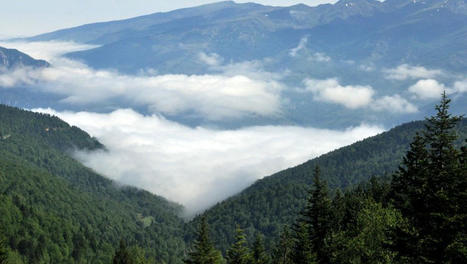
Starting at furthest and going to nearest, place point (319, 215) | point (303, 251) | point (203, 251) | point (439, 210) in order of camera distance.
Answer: point (319, 215) → point (303, 251) → point (203, 251) → point (439, 210)

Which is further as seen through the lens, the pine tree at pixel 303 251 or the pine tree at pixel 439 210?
the pine tree at pixel 303 251

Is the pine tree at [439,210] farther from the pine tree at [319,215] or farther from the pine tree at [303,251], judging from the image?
the pine tree at [319,215]

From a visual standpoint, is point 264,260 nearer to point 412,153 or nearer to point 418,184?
point 412,153

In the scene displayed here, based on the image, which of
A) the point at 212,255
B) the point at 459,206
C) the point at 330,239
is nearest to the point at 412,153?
the point at 330,239

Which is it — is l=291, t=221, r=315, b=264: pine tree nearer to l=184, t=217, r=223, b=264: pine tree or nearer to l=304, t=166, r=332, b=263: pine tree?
l=304, t=166, r=332, b=263: pine tree

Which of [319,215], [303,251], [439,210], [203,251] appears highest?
[439,210]

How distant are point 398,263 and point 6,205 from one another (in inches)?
6752

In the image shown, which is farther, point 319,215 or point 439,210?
point 319,215

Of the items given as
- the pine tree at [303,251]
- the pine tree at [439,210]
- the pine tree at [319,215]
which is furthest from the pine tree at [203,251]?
the pine tree at [439,210]

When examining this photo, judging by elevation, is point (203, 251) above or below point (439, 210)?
below

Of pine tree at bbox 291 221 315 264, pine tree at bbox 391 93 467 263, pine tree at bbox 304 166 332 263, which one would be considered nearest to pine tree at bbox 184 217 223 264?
pine tree at bbox 291 221 315 264

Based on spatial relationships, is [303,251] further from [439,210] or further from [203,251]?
[439,210]

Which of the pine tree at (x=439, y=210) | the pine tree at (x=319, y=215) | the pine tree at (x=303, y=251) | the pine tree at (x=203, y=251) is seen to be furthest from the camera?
the pine tree at (x=319, y=215)

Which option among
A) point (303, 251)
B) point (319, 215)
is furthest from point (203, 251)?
point (319, 215)
